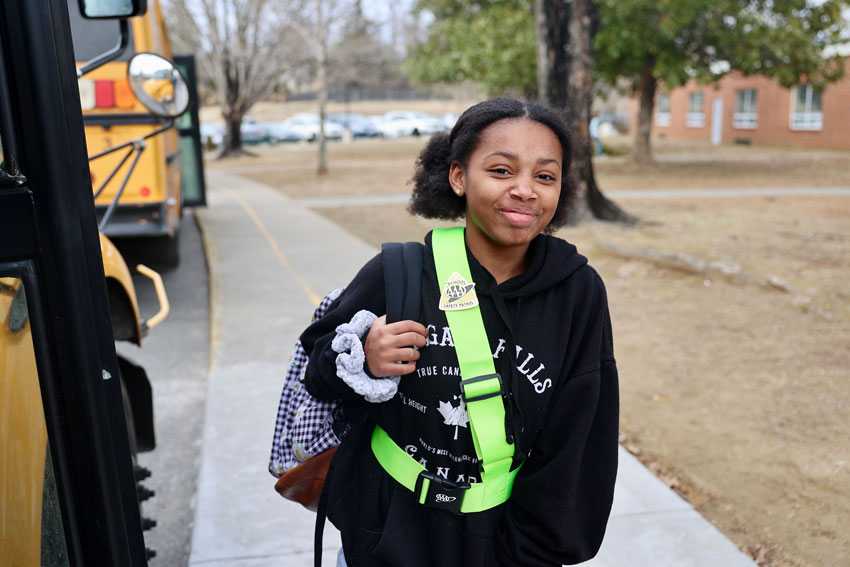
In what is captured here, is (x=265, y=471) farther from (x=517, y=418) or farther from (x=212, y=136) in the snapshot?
(x=212, y=136)

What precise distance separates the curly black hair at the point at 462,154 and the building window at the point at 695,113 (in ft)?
135

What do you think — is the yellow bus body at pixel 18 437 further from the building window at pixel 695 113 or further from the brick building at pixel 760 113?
the building window at pixel 695 113

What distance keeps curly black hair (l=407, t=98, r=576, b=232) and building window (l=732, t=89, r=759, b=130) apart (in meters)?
36.6

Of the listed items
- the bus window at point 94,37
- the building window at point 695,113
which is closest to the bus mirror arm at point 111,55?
the bus window at point 94,37

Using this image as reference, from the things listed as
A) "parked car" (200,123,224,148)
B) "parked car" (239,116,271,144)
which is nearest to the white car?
"parked car" (239,116,271,144)

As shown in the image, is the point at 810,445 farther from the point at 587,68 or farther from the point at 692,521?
the point at 587,68

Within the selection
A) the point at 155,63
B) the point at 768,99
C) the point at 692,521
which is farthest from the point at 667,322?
the point at 768,99

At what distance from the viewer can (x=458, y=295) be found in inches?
67.7

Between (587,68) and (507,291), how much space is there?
34.1 ft

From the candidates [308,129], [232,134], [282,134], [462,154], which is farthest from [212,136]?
[462,154]

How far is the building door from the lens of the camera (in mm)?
38094

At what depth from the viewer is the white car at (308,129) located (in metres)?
41.5

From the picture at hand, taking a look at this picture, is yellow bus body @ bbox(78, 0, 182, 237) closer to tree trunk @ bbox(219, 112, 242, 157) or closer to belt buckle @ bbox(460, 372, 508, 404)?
belt buckle @ bbox(460, 372, 508, 404)

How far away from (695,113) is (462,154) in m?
42.2
